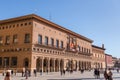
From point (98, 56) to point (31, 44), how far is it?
63.0m

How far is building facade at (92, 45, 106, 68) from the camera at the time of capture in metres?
102

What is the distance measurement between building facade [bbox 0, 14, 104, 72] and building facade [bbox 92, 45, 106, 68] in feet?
125

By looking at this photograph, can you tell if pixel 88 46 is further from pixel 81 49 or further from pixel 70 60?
pixel 70 60

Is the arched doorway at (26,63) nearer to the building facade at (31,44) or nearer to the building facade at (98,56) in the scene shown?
the building facade at (31,44)

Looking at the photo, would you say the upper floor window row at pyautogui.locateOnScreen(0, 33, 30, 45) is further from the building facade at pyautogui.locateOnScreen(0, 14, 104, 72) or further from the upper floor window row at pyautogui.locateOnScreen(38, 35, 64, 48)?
the upper floor window row at pyautogui.locateOnScreen(38, 35, 64, 48)

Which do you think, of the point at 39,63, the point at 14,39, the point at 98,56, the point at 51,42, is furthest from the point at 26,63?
the point at 98,56

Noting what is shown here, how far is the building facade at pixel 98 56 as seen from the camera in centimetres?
10206

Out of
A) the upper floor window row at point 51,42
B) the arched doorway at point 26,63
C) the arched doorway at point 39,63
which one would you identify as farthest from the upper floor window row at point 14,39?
the arched doorway at point 39,63

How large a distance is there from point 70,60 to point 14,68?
25.2 m

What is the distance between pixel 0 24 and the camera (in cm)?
5788

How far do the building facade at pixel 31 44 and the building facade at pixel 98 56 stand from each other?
38009mm

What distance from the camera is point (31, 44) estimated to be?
51.2 meters

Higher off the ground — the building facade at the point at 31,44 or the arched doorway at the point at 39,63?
the building facade at the point at 31,44

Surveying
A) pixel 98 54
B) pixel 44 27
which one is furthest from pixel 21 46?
pixel 98 54
